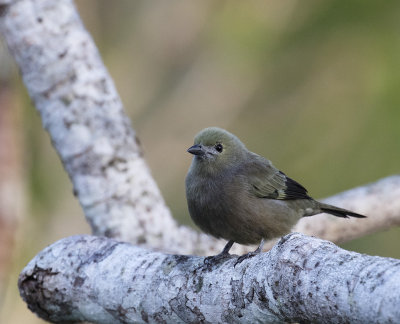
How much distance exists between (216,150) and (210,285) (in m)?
1.75

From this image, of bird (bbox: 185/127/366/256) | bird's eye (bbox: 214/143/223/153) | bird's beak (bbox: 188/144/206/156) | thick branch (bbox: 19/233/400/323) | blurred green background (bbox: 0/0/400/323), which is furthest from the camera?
blurred green background (bbox: 0/0/400/323)

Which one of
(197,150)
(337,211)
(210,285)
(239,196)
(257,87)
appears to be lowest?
(210,285)

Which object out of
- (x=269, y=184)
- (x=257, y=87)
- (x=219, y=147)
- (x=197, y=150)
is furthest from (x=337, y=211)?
(x=257, y=87)

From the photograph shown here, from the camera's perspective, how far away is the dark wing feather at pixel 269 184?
481 centimetres

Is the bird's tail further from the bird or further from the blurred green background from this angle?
the blurred green background

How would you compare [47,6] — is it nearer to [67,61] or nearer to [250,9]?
[67,61]

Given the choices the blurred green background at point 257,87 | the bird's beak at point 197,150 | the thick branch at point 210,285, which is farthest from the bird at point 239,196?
the blurred green background at point 257,87

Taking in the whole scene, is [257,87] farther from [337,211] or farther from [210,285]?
[210,285]

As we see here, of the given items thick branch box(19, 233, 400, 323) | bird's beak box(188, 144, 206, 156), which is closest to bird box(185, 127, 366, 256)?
bird's beak box(188, 144, 206, 156)

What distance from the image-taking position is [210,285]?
3.33m

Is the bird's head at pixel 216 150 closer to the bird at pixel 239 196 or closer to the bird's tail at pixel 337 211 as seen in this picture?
the bird at pixel 239 196

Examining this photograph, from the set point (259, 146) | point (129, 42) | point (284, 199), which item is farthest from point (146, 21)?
point (284, 199)

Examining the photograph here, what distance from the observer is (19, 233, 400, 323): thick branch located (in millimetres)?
2424

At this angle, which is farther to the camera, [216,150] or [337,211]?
[337,211]
